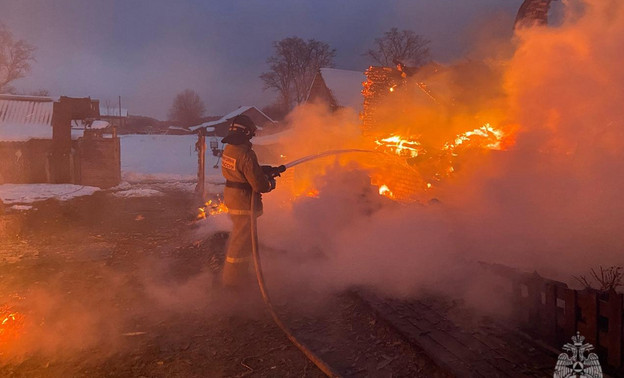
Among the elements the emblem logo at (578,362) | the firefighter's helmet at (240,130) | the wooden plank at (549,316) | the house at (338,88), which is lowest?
the emblem logo at (578,362)

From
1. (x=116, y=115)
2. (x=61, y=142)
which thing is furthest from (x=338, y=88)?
(x=116, y=115)

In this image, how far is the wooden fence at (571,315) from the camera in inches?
122

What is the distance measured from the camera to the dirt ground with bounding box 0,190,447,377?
378 centimetres

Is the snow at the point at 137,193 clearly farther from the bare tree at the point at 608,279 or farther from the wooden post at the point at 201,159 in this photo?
the bare tree at the point at 608,279

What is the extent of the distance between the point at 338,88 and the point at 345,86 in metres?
0.60

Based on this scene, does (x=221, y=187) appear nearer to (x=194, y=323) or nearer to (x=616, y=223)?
(x=194, y=323)

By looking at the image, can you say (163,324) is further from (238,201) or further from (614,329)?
(614,329)

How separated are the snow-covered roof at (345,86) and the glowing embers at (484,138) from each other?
15673 millimetres

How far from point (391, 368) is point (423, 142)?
5286 millimetres

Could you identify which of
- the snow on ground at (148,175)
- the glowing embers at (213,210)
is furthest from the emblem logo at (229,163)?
the snow on ground at (148,175)

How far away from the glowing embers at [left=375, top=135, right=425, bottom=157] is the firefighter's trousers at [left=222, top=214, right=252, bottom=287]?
4061 mm

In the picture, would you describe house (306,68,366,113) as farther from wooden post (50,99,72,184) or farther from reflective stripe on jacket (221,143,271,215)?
reflective stripe on jacket (221,143,271,215)

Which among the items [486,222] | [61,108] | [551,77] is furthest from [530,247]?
[61,108]

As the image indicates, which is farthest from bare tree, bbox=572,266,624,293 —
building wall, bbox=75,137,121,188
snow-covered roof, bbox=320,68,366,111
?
building wall, bbox=75,137,121,188
